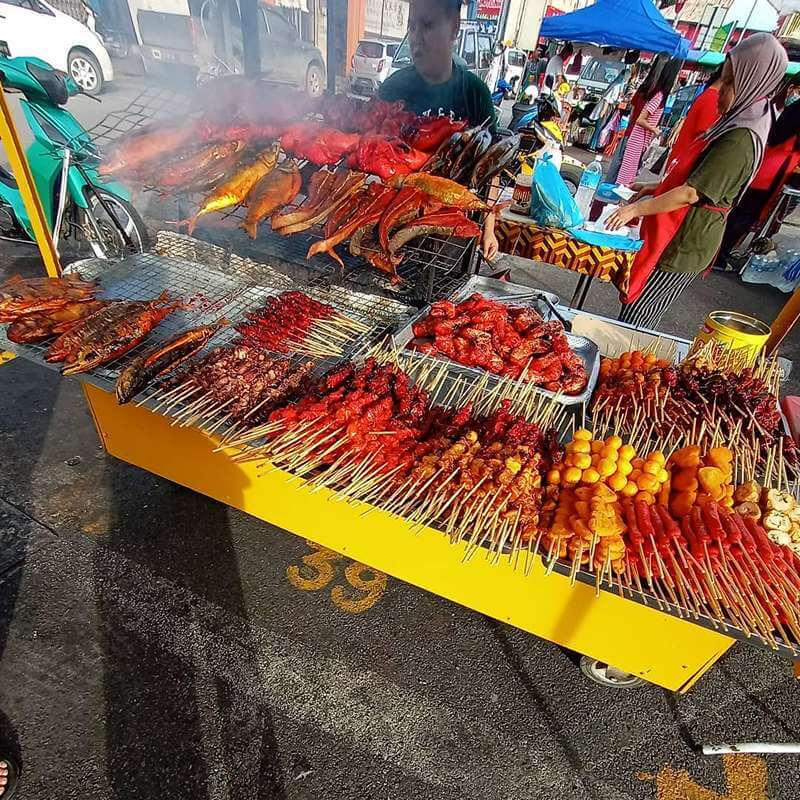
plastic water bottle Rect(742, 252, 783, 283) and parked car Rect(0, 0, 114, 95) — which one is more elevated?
parked car Rect(0, 0, 114, 95)

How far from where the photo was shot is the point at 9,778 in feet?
7.63

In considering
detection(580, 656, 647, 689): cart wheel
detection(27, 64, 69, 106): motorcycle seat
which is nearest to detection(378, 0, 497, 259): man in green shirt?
detection(27, 64, 69, 106): motorcycle seat

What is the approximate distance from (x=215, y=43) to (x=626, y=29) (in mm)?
13149

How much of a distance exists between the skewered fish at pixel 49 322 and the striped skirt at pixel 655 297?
4756 mm

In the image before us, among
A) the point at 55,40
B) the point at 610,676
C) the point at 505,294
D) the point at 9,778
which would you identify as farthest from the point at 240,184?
the point at 55,40

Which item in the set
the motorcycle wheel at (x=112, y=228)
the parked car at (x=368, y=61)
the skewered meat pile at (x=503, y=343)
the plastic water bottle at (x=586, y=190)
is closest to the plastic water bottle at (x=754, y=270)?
the plastic water bottle at (x=586, y=190)

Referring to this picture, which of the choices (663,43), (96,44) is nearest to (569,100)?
(663,43)

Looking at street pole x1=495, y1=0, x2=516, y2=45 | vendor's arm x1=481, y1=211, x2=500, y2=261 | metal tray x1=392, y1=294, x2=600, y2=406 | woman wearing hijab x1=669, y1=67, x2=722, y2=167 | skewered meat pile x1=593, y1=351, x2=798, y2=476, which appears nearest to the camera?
skewered meat pile x1=593, y1=351, x2=798, y2=476

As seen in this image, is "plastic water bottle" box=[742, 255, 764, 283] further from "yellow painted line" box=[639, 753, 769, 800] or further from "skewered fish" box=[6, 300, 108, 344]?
"skewered fish" box=[6, 300, 108, 344]

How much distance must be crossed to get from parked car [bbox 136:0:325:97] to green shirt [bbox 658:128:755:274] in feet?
17.4

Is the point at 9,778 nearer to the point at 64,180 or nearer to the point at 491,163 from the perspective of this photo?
the point at 491,163

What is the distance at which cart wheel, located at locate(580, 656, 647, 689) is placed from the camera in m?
2.93

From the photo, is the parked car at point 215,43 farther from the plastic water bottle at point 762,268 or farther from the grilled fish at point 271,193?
the plastic water bottle at point 762,268

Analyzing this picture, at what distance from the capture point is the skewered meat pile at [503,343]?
3371 millimetres
